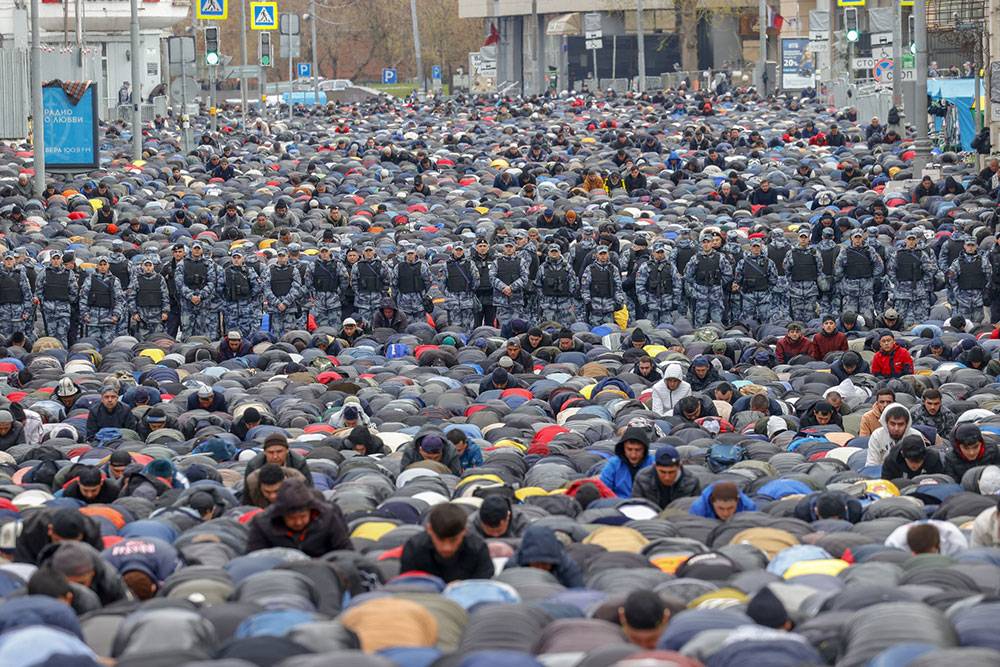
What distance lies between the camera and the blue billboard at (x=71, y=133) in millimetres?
37281

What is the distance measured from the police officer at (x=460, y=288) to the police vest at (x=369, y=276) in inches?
37.3

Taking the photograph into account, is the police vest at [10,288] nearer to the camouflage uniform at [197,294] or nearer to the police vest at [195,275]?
the camouflage uniform at [197,294]

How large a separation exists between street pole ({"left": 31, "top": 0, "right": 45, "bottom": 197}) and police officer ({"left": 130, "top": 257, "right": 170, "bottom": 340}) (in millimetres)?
9408

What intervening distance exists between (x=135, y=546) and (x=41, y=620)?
7.24ft

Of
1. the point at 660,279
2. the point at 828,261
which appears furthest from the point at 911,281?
the point at 660,279

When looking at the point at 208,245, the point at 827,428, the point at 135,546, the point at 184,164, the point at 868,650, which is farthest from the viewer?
the point at 184,164

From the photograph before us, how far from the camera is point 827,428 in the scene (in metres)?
17.8

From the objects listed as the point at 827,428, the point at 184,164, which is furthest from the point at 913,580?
the point at 184,164

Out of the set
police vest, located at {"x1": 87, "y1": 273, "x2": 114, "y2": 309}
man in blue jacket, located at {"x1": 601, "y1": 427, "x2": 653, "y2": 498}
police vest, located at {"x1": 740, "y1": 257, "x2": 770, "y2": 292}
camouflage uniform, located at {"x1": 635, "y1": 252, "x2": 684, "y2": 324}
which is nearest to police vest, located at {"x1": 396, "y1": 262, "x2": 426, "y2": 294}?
camouflage uniform, located at {"x1": 635, "y1": 252, "x2": 684, "y2": 324}

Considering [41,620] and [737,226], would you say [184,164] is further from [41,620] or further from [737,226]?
[41,620]

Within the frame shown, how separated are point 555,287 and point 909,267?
477 centimetres

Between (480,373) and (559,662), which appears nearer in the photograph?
(559,662)

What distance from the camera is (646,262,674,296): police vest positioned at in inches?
1032

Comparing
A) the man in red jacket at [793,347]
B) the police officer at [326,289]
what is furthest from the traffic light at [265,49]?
the man in red jacket at [793,347]
